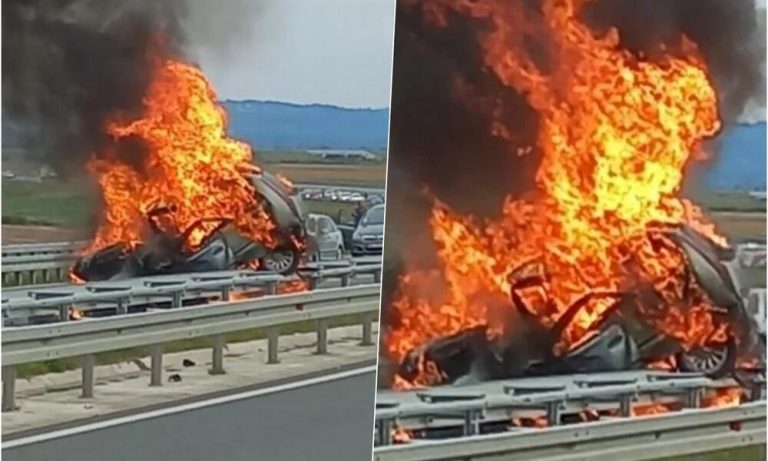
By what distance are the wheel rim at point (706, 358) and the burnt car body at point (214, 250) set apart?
85 centimetres

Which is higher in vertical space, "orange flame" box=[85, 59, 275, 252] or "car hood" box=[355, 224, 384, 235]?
"orange flame" box=[85, 59, 275, 252]

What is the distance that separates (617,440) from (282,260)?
0.82 m

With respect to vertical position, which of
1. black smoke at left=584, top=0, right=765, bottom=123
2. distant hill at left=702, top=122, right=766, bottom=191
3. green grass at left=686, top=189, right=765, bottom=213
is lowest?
green grass at left=686, top=189, right=765, bottom=213

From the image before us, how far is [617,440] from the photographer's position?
2.30 m

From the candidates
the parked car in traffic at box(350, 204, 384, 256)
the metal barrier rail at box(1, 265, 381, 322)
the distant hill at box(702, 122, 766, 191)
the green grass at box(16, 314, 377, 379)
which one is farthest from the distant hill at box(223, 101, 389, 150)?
the distant hill at box(702, 122, 766, 191)

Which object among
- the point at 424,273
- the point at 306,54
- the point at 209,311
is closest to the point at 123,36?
the point at 306,54

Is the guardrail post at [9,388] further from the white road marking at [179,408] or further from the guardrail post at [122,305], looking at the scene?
the guardrail post at [122,305]

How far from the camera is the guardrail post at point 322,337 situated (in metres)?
2.32

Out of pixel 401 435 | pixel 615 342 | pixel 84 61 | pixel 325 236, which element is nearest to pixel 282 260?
pixel 325 236

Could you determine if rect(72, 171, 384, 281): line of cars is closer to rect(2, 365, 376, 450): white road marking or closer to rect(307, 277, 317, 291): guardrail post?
rect(307, 277, 317, 291): guardrail post

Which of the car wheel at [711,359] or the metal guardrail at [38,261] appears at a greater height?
the metal guardrail at [38,261]

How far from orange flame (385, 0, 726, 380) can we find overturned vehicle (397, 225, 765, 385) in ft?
0.04

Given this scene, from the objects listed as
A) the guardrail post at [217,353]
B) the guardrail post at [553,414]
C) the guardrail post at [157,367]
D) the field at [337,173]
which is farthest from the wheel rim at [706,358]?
the guardrail post at [157,367]

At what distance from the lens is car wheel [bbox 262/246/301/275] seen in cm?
229
